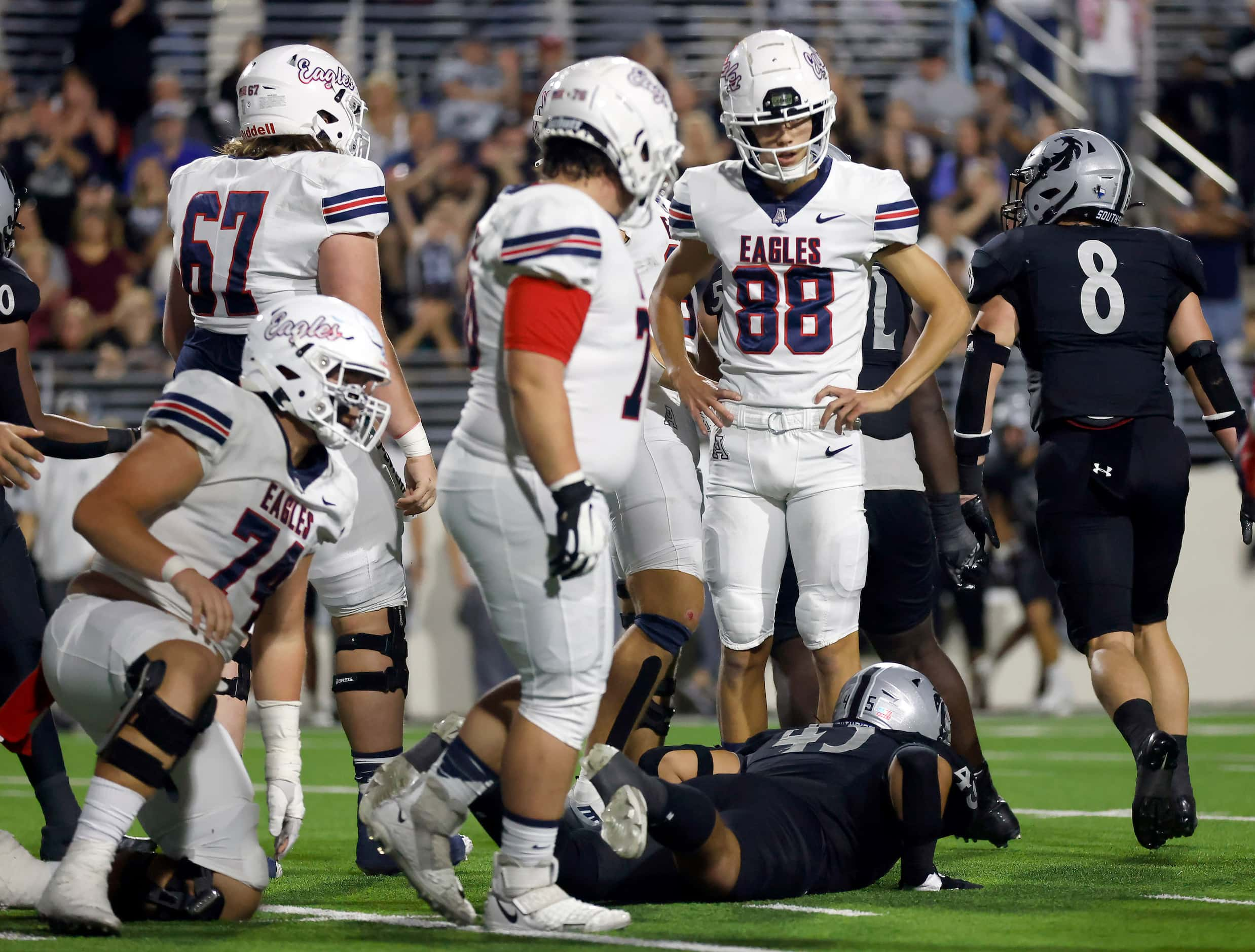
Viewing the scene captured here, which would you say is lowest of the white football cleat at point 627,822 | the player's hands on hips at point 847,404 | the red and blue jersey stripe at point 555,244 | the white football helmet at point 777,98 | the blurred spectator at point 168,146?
the white football cleat at point 627,822

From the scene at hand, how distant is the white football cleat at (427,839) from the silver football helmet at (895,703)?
49.7 inches

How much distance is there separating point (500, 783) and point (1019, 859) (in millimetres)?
1886

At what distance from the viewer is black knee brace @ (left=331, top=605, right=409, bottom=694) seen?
16.0ft

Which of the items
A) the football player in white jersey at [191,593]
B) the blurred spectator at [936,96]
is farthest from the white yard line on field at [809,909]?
the blurred spectator at [936,96]

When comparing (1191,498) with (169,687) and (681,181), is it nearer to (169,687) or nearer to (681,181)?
(681,181)

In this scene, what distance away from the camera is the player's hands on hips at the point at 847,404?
486cm

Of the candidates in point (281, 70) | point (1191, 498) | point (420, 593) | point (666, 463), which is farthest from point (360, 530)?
point (1191, 498)

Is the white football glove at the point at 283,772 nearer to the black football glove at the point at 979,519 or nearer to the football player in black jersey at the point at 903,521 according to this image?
the football player in black jersey at the point at 903,521

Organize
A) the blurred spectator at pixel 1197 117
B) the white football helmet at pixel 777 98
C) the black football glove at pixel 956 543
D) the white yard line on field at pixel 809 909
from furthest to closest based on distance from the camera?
the blurred spectator at pixel 1197 117
the black football glove at pixel 956 543
the white football helmet at pixel 777 98
the white yard line on field at pixel 809 909

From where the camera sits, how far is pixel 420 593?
1146cm

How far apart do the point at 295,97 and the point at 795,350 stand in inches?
60.2

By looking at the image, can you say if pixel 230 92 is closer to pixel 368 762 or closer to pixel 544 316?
pixel 368 762

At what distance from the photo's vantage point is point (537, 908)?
357 cm

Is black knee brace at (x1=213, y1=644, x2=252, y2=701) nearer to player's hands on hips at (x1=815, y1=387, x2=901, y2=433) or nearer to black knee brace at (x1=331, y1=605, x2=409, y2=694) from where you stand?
black knee brace at (x1=331, y1=605, x2=409, y2=694)
